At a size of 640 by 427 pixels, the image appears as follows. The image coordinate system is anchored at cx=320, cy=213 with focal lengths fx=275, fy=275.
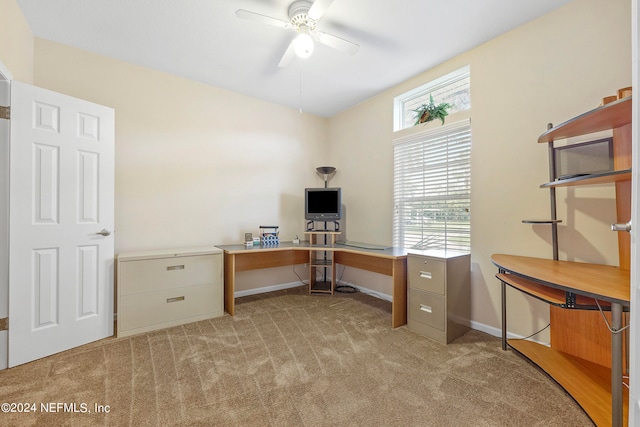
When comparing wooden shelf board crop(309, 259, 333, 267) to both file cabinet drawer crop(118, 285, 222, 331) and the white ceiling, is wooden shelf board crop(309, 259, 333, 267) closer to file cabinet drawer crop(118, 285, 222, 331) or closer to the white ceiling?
file cabinet drawer crop(118, 285, 222, 331)

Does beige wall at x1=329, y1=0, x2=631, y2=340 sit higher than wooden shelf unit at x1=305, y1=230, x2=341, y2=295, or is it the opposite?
beige wall at x1=329, y1=0, x2=631, y2=340

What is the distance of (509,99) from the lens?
7.80 ft

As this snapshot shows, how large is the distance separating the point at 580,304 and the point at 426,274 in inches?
43.8

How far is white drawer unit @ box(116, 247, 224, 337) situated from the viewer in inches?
97.1

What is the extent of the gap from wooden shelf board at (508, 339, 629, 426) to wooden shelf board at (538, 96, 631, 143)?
154cm

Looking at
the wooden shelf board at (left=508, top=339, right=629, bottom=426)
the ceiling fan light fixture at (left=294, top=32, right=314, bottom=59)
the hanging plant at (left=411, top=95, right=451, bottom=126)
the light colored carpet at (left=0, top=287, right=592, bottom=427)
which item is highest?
the ceiling fan light fixture at (left=294, top=32, right=314, bottom=59)

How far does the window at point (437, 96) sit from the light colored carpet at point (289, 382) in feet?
7.55

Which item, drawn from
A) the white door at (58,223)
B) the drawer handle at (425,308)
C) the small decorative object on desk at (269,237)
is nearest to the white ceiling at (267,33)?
the white door at (58,223)

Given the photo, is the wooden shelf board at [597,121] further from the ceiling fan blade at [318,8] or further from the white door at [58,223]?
the white door at [58,223]

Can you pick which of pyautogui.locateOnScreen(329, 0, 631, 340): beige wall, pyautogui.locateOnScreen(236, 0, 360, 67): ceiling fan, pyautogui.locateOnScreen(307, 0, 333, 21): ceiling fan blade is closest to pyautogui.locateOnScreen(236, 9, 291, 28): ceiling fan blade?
pyautogui.locateOnScreen(236, 0, 360, 67): ceiling fan

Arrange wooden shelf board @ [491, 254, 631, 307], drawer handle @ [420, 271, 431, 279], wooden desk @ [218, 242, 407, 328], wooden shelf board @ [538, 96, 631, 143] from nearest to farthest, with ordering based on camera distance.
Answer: wooden shelf board @ [491, 254, 631, 307], wooden shelf board @ [538, 96, 631, 143], drawer handle @ [420, 271, 431, 279], wooden desk @ [218, 242, 407, 328]

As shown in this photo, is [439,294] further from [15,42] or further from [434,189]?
[15,42]

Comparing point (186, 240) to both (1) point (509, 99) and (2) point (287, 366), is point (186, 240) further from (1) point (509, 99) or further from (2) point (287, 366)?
(1) point (509, 99)

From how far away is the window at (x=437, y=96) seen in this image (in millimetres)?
2797
